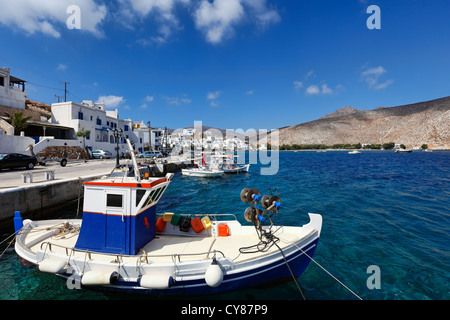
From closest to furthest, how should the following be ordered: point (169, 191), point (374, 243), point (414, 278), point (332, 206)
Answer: point (414, 278) < point (374, 243) < point (332, 206) < point (169, 191)

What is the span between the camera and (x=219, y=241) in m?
7.08

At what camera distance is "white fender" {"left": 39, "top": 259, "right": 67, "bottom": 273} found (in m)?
5.59

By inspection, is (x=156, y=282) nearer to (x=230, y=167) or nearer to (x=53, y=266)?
(x=53, y=266)

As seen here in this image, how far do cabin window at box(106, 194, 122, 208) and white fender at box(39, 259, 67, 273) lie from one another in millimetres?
1905

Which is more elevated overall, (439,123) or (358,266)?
(439,123)

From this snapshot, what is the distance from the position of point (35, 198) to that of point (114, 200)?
10.6 meters

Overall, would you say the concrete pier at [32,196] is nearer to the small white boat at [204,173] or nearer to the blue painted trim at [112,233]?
the blue painted trim at [112,233]

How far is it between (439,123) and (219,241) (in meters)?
199

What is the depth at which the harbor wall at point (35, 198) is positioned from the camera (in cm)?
1104

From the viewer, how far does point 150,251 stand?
6.35 m

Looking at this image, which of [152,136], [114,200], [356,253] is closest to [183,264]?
[114,200]
